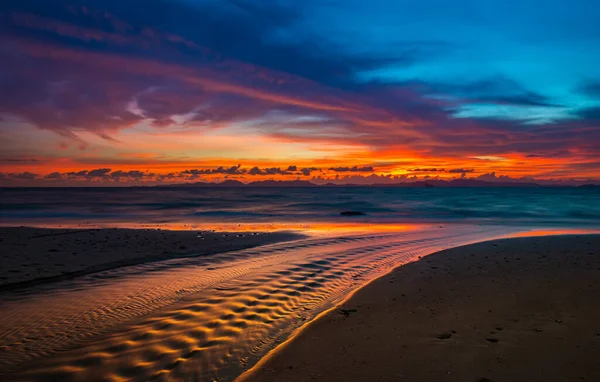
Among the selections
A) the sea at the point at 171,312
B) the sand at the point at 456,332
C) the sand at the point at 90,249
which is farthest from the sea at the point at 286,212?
the sand at the point at 456,332

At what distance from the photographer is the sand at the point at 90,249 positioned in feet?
38.5

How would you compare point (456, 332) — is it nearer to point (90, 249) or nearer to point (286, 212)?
point (90, 249)

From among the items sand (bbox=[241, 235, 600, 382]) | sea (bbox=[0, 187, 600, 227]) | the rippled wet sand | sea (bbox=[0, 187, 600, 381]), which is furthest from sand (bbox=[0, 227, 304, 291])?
sea (bbox=[0, 187, 600, 227])

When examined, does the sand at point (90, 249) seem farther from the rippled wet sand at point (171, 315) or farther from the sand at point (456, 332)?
the sand at point (456, 332)

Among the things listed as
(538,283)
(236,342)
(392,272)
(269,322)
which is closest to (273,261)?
(392,272)

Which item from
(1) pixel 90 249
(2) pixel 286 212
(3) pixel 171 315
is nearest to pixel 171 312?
(3) pixel 171 315

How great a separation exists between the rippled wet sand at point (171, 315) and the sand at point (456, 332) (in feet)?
2.54

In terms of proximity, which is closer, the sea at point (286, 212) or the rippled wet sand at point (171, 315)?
the rippled wet sand at point (171, 315)

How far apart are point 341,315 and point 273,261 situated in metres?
6.08

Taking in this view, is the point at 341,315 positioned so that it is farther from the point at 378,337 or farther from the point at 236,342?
the point at 236,342

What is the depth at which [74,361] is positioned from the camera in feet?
19.0

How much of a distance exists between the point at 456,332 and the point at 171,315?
534cm

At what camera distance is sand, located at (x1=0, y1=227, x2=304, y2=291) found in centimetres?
1173

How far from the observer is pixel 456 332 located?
21.3 feet
